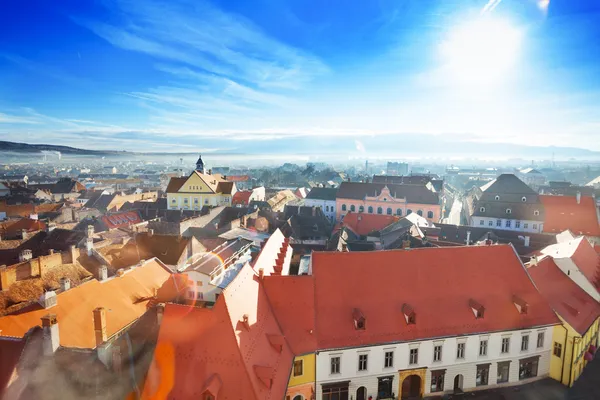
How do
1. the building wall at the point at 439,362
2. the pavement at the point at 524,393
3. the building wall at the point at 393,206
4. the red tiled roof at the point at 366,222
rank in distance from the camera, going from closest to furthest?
the building wall at the point at 439,362
the pavement at the point at 524,393
the red tiled roof at the point at 366,222
the building wall at the point at 393,206

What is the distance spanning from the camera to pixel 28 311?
67.7ft

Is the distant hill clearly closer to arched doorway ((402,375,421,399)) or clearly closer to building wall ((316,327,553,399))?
building wall ((316,327,553,399))

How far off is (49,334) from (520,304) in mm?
26781

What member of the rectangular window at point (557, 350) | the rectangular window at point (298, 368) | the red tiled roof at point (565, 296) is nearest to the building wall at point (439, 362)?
the rectangular window at point (557, 350)

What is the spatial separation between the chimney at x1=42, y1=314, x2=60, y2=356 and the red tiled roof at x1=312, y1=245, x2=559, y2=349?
43.8 ft

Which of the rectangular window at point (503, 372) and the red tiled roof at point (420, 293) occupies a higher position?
the red tiled roof at point (420, 293)

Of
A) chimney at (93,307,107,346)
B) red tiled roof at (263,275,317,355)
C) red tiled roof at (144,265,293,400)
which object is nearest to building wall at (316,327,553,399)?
red tiled roof at (263,275,317,355)

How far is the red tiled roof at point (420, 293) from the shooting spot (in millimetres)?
22766

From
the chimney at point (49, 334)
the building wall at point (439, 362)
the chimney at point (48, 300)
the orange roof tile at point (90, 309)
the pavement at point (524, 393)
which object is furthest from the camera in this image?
the pavement at point (524, 393)

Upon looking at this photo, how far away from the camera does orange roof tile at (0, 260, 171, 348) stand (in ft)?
64.7

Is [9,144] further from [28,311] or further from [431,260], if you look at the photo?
[431,260]

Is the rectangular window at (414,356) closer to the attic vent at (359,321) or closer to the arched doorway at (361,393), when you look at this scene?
the arched doorway at (361,393)

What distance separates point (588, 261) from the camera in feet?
101

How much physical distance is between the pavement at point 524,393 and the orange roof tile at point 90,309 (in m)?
20.1
